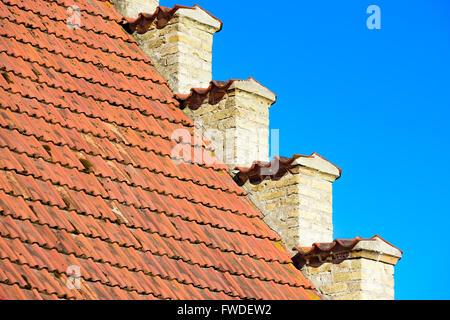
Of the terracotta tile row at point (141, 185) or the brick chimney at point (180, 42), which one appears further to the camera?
the brick chimney at point (180, 42)

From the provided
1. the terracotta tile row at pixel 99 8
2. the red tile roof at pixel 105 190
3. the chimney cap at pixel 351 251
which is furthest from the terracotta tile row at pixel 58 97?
the chimney cap at pixel 351 251

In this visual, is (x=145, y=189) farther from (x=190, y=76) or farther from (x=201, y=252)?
(x=190, y=76)

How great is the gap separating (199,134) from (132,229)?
99.1 inches

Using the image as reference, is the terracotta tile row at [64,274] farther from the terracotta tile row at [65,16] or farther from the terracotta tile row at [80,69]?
the terracotta tile row at [65,16]

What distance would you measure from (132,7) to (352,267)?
4388 mm

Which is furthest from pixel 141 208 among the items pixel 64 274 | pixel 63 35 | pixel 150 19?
pixel 150 19

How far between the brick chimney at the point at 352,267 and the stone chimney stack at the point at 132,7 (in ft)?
12.5

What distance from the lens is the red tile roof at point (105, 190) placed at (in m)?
8.03

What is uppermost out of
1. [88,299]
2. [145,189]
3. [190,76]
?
[190,76]

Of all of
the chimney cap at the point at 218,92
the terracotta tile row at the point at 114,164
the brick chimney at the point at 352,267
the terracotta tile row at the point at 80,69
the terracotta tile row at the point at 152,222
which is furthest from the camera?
the chimney cap at the point at 218,92

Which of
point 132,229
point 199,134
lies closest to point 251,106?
point 199,134

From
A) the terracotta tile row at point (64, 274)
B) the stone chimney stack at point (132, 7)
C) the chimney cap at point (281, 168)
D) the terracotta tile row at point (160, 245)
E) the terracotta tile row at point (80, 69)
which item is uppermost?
the stone chimney stack at point (132, 7)
